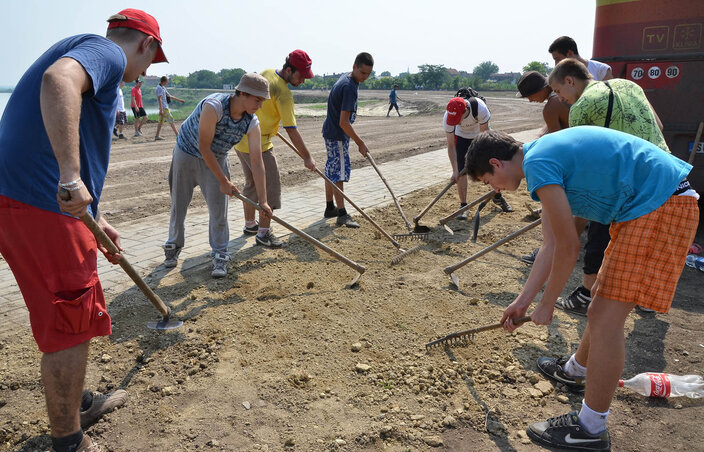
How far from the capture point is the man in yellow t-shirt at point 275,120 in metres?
4.75

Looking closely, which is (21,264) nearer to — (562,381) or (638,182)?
(638,182)

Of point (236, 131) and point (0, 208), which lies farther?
point (236, 131)

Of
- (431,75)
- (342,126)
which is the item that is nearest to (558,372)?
(342,126)

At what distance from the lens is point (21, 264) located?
2018mm

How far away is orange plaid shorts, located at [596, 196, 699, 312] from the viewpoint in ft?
7.07

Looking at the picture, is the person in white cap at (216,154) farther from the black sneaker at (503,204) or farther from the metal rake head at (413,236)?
the black sneaker at (503,204)

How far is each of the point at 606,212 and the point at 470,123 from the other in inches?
148

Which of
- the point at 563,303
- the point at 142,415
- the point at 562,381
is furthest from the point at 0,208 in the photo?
the point at 563,303

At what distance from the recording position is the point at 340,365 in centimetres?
306

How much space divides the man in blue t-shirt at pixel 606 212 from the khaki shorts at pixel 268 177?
10.0ft

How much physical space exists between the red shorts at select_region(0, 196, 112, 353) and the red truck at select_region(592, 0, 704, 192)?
5.54m

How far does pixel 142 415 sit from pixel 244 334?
90 cm

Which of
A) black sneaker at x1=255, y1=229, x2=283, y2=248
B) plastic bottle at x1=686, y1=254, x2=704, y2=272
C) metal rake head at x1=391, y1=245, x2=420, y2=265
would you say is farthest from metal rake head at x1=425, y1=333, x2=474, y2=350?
plastic bottle at x1=686, y1=254, x2=704, y2=272

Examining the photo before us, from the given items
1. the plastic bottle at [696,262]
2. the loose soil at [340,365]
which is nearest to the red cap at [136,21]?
the loose soil at [340,365]
